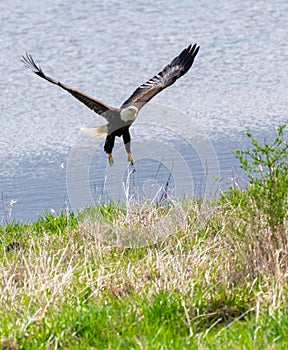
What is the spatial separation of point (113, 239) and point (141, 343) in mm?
2225

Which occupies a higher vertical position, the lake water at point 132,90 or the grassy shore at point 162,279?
the lake water at point 132,90

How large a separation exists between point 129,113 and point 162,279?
2309 millimetres

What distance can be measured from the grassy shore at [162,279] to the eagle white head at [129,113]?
2.55ft

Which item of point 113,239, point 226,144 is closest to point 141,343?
point 113,239

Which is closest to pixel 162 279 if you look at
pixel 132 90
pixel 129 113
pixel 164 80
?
pixel 129 113

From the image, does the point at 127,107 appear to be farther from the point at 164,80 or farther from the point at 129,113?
the point at 164,80

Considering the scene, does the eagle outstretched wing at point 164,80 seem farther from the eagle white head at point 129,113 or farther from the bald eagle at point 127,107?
the eagle white head at point 129,113

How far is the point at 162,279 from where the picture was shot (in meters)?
5.04

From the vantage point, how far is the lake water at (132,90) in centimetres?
870

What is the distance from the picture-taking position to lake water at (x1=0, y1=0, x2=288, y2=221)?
28.5 ft

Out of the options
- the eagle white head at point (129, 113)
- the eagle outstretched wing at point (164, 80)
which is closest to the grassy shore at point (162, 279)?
the eagle white head at point (129, 113)

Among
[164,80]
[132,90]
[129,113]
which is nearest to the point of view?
[129,113]

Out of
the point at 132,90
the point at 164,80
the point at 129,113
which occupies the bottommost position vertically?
the point at 129,113

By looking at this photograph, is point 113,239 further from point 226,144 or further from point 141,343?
point 226,144
